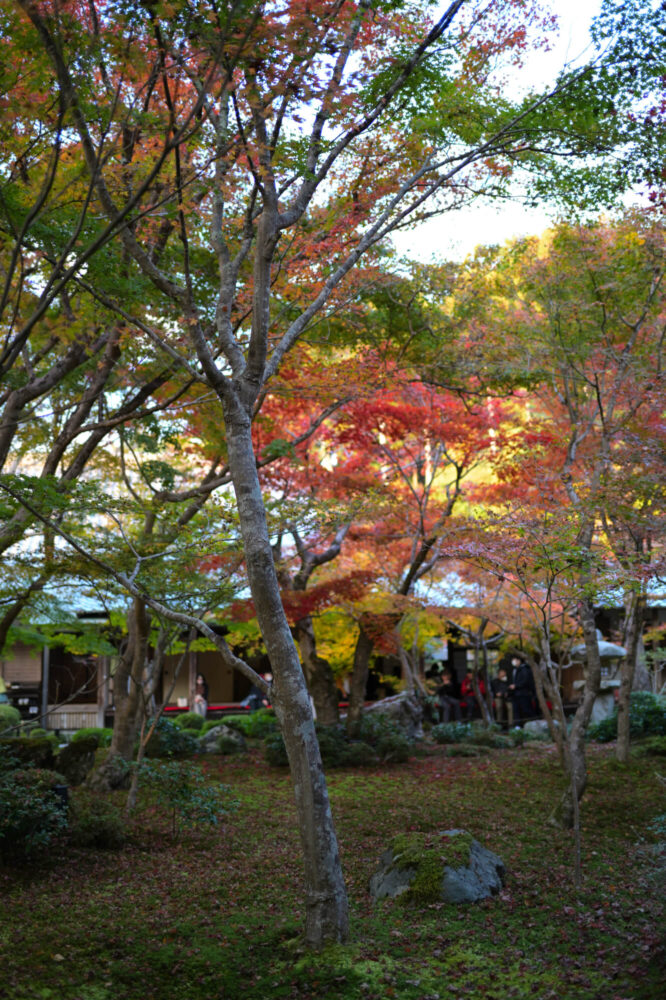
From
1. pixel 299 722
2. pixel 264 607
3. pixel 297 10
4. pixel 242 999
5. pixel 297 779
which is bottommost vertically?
pixel 242 999

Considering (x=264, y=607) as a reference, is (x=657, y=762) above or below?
below

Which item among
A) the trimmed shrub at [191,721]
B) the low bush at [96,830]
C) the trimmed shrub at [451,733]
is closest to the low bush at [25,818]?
the low bush at [96,830]

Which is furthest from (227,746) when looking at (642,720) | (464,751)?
(642,720)

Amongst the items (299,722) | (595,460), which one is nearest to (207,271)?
(595,460)

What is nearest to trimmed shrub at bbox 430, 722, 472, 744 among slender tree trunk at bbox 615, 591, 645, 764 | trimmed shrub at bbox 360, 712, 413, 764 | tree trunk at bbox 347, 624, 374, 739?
trimmed shrub at bbox 360, 712, 413, 764

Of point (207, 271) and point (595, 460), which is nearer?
point (207, 271)

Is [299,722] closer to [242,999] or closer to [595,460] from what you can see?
[242,999]

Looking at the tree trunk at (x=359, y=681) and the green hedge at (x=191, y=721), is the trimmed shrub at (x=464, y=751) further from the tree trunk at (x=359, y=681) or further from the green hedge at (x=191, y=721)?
the green hedge at (x=191, y=721)

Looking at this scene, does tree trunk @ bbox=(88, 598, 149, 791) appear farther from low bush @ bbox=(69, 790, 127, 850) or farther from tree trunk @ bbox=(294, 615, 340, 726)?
tree trunk @ bbox=(294, 615, 340, 726)

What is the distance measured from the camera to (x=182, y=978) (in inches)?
208

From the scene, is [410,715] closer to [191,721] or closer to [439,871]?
[191,721]

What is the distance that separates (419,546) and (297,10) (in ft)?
33.3

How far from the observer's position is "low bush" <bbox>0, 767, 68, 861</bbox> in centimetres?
758

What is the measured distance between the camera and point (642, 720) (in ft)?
50.5
